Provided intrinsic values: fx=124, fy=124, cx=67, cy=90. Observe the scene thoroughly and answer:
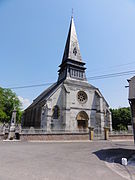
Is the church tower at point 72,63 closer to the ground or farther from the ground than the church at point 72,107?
farther from the ground

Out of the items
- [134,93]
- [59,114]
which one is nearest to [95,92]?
[59,114]

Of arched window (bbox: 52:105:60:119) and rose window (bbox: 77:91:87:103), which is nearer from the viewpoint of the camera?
arched window (bbox: 52:105:60:119)

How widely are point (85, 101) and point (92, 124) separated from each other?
15.2ft

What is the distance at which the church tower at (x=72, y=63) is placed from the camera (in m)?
28.3

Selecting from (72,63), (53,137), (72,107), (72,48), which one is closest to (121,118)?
(72,107)

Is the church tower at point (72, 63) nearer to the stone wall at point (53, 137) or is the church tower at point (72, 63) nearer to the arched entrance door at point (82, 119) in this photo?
the arched entrance door at point (82, 119)

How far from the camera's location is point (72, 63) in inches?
1141

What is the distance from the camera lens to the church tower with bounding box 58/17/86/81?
2828 centimetres

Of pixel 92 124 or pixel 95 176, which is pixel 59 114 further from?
pixel 95 176

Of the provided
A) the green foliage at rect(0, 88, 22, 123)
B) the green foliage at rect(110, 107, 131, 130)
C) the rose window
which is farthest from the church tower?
the green foliage at rect(110, 107, 131, 130)

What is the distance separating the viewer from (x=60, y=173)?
474 centimetres

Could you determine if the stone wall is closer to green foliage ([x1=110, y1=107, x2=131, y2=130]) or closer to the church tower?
the church tower

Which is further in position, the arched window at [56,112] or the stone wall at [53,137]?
the arched window at [56,112]

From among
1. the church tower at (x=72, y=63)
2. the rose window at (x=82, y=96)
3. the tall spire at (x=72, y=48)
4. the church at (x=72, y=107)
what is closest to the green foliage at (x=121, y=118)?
the church at (x=72, y=107)
